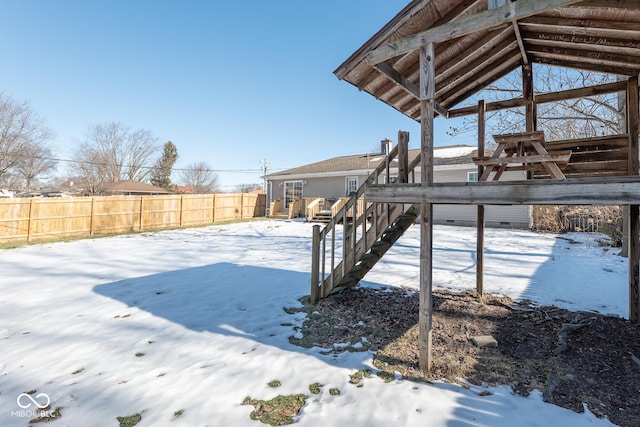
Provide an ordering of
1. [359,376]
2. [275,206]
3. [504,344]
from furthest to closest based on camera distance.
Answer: [275,206] → [504,344] → [359,376]

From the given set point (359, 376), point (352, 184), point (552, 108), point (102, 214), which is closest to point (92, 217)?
point (102, 214)

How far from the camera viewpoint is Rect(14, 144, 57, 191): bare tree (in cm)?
2820

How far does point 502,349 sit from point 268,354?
8.60 ft

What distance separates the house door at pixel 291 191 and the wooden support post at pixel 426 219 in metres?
18.0

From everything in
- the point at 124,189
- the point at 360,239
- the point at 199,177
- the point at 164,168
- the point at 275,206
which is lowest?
the point at 360,239

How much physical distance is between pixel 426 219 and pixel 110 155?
4334 centimetres

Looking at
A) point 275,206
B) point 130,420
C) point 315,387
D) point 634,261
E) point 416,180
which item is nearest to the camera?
point 130,420

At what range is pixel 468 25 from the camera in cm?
290

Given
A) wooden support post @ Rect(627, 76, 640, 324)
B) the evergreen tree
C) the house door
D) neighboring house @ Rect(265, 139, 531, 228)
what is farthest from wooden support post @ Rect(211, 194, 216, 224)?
the evergreen tree

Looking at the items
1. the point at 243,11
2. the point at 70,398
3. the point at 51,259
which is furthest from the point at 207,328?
the point at 243,11

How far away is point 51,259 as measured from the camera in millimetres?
7887

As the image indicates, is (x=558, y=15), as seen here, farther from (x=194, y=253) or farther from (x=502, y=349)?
(x=194, y=253)

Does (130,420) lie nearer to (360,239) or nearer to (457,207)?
(360,239)

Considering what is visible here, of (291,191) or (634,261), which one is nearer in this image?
(634,261)
